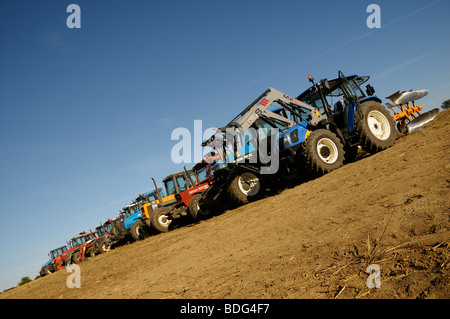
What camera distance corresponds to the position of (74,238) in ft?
75.7

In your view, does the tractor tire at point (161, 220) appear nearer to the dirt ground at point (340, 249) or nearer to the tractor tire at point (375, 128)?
the dirt ground at point (340, 249)

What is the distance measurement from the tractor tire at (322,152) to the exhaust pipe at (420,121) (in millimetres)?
5269

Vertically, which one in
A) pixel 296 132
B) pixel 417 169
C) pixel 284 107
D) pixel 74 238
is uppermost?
pixel 284 107

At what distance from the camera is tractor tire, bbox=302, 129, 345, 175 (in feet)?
24.5

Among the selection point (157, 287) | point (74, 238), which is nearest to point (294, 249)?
point (157, 287)

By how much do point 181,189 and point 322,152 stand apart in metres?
8.35

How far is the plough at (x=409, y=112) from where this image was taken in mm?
11023

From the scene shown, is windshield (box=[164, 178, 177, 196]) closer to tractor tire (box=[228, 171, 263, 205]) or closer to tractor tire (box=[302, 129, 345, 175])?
tractor tire (box=[228, 171, 263, 205])

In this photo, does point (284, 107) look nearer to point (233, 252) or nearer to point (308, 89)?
point (308, 89)

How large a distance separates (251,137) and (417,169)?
5.22m

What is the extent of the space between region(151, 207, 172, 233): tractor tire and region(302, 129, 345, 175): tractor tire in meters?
7.91

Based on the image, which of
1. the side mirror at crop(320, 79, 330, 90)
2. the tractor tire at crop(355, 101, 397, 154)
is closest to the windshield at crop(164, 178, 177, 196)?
the side mirror at crop(320, 79, 330, 90)
